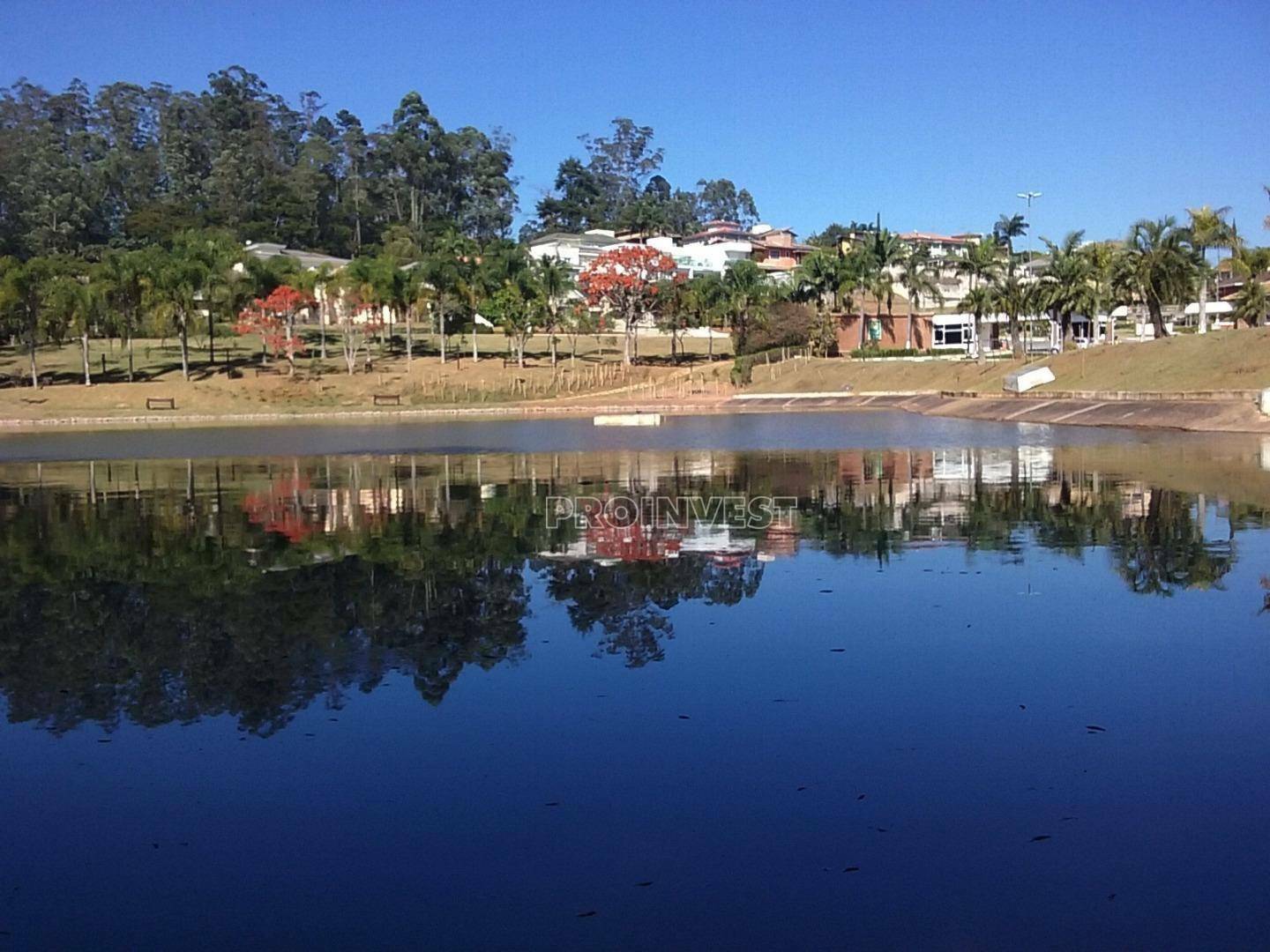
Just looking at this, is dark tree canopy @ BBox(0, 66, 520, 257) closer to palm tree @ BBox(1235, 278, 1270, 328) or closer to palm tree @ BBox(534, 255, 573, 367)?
palm tree @ BBox(534, 255, 573, 367)

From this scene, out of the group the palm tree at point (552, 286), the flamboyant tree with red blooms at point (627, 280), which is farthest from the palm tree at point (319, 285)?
the flamboyant tree with red blooms at point (627, 280)

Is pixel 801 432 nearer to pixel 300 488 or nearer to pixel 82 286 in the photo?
pixel 300 488

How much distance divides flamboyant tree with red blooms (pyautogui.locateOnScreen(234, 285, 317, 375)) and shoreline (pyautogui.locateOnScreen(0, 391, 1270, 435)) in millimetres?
11971

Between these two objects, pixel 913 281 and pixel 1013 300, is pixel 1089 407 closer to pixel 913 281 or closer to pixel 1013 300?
pixel 1013 300

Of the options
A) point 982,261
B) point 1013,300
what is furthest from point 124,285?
point 1013,300

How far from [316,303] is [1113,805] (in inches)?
3523

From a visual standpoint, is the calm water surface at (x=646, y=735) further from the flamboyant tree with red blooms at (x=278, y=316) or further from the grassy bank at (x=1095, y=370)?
the flamboyant tree with red blooms at (x=278, y=316)

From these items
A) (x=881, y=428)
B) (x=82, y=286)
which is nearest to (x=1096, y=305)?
(x=881, y=428)

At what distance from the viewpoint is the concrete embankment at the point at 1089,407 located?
45.9 m

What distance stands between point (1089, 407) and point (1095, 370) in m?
8.77

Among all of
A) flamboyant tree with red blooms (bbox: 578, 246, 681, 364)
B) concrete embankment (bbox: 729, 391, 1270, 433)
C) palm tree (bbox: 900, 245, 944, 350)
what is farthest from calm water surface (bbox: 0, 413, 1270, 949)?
flamboyant tree with red blooms (bbox: 578, 246, 681, 364)

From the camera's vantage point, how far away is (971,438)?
44594mm

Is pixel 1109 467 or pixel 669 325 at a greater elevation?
pixel 669 325

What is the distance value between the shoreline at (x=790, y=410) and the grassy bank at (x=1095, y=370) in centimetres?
178
